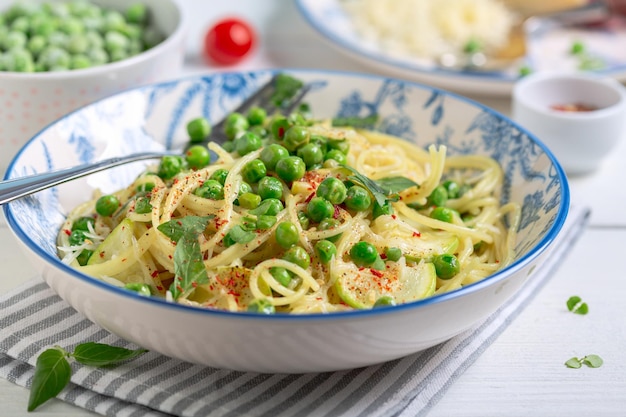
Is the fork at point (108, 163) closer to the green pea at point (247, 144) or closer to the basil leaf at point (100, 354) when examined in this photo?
the green pea at point (247, 144)

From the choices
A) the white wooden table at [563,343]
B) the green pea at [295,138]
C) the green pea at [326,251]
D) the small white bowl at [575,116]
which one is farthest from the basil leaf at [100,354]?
the small white bowl at [575,116]

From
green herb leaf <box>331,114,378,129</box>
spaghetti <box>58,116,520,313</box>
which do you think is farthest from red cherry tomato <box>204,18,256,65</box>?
spaghetti <box>58,116,520,313</box>

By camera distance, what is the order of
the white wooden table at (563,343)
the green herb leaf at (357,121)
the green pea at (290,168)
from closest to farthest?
the white wooden table at (563,343) < the green pea at (290,168) < the green herb leaf at (357,121)

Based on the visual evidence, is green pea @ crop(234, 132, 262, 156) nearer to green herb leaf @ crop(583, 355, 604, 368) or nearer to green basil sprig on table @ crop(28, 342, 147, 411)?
green basil sprig on table @ crop(28, 342, 147, 411)

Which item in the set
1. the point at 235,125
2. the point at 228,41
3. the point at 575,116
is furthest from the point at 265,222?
the point at 228,41

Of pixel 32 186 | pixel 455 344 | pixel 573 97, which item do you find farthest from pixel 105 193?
pixel 573 97

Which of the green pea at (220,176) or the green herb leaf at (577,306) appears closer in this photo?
the green pea at (220,176)

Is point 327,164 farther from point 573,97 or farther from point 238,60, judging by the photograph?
point 238,60
